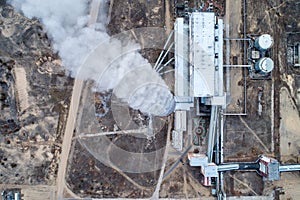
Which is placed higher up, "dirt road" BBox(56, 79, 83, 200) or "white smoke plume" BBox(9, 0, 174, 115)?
"white smoke plume" BBox(9, 0, 174, 115)

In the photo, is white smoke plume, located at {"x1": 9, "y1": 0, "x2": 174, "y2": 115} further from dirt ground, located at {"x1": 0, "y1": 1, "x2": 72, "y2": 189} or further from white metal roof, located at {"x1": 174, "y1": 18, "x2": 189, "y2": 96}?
white metal roof, located at {"x1": 174, "y1": 18, "x2": 189, "y2": 96}

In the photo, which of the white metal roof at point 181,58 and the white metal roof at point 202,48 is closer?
the white metal roof at point 202,48

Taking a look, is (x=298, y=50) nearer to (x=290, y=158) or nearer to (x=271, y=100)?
(x=271, y=100)

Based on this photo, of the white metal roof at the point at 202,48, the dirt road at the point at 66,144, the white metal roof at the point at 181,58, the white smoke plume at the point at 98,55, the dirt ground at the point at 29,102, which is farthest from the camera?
the dirt road at the point at 66,144

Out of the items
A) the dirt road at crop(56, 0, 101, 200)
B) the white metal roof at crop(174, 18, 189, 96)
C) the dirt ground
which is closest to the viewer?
the white metal roof at crop(174, 18, 189, 96)

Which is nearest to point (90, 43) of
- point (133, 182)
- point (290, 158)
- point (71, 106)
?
point (71, 106)

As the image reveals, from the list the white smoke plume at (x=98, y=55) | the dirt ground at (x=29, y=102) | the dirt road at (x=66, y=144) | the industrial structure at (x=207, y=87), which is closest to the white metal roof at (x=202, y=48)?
the industrial structure at (x=207, y=87)

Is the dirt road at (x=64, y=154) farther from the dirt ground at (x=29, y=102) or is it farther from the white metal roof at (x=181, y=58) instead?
the white metal roof at (x=181, y=58)

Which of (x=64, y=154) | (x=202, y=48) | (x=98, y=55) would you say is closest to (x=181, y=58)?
(x=202, y=48)

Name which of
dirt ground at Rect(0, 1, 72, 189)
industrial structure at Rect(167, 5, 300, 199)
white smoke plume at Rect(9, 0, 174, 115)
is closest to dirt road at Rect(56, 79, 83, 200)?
dirt ground at Rect(0, 1, 72, 189)
